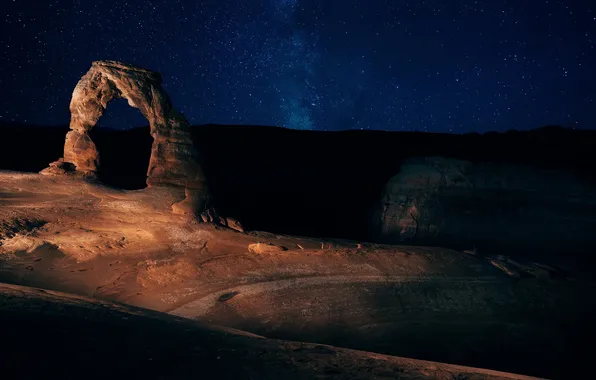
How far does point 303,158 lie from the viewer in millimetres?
36750

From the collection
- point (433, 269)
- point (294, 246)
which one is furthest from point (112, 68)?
point (433, 269)

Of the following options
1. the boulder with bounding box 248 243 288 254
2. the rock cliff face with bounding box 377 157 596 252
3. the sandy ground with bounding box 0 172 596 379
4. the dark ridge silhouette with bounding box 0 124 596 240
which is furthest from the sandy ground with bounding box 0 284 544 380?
the dark ridge silhouette with bounding box 0 124 596 240

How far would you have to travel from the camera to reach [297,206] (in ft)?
93.7

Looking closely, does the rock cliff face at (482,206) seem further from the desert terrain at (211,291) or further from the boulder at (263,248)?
the boulder at (263,248)

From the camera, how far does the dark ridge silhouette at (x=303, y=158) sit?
76.5 ft

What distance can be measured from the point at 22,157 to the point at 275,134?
22.9 metres

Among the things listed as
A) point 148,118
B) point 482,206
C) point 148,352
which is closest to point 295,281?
point 148,352

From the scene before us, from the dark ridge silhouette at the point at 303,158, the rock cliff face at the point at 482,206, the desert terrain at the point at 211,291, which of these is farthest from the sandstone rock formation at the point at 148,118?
the dark ridge silhouette at the point at 303,158

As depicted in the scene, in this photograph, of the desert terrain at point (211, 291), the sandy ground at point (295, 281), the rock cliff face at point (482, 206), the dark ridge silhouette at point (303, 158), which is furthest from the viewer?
the dark ridge silhouette at point (303, 158)

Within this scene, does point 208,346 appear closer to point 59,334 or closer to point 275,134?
point 59,334

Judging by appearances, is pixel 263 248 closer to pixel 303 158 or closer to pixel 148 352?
pixel 148 352

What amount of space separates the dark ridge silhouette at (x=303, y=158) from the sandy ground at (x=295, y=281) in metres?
12.2

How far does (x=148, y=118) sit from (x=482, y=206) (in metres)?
11.9

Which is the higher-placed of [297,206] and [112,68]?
[112,68]
